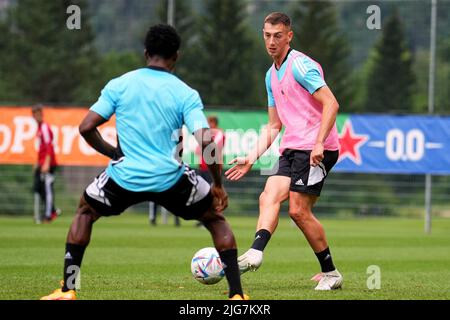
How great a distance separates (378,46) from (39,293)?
5274cm

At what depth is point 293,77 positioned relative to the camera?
10.5 meters

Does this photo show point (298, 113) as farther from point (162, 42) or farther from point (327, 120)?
point (162, 42)

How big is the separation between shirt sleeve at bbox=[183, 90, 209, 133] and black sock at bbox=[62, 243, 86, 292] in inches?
51.5

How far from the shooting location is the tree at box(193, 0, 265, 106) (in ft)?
198

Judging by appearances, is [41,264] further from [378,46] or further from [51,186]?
[378,46]

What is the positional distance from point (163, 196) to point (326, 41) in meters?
57.0

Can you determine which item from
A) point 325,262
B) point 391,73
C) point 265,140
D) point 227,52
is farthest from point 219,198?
point 227,52

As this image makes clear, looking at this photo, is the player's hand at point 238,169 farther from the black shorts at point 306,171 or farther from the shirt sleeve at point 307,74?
the shirt sleeve at point 307,74

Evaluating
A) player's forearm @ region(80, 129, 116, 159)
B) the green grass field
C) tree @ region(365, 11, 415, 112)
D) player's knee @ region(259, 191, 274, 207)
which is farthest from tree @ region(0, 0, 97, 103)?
player's forearm @ region(80, 129, 116, 159)

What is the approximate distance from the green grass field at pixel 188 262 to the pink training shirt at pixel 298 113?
1413mm

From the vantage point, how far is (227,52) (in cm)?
6216

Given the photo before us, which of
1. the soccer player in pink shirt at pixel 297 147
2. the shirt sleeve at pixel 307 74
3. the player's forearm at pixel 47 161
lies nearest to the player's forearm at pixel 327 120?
the soccer player in pink shirt at pixel 297 147

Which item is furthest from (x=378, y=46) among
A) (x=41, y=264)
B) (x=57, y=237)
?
(x=41, y=264)

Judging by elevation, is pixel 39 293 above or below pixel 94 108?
below
